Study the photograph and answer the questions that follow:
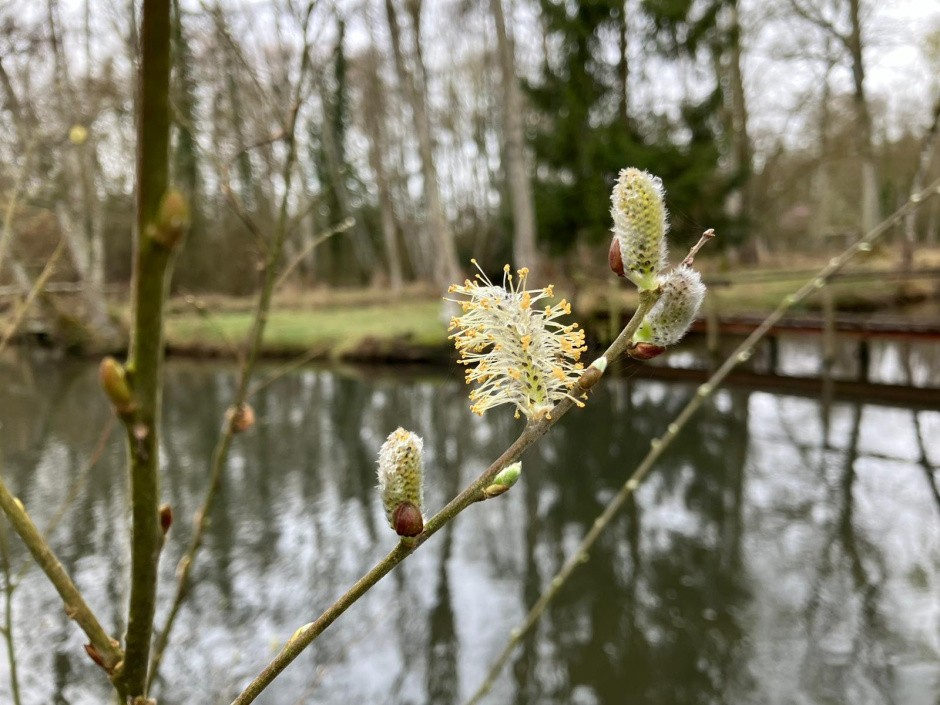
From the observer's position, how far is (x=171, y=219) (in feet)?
1.00

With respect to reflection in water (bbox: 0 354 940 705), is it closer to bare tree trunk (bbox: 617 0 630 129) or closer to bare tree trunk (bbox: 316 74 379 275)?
bare tree trunk (bbox: 617 0 630 129)

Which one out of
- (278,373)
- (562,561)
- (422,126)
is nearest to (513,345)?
(278,373)

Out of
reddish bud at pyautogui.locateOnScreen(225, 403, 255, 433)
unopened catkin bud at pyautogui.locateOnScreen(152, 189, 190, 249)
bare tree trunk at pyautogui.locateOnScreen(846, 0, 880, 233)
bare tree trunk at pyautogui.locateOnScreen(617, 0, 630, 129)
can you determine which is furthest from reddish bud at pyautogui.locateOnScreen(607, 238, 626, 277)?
bare tree trunk at pyautogui.locateOnScreen(846, 0, 880, 233)

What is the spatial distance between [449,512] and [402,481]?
6cm

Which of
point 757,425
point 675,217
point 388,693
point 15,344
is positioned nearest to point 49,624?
point 388,693

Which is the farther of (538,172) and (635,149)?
(538,172)

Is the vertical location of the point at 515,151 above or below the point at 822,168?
below

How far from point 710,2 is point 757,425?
13.6 feet

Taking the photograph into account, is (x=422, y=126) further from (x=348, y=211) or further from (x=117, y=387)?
Result: (x=117, y=387)

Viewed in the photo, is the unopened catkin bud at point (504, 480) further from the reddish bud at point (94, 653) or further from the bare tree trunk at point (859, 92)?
the bare tree trunk at point (859, 92)

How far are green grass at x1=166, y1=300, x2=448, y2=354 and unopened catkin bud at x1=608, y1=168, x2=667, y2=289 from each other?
8281 mm

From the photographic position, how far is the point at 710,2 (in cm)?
588

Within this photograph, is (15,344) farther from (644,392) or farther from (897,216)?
(897,216)

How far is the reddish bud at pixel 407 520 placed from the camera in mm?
485
